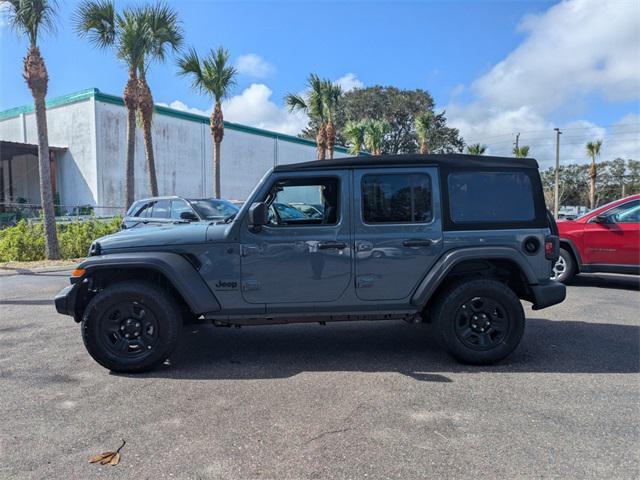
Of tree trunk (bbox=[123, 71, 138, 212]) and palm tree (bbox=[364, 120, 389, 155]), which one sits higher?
palm tree (bbox=[364, 120, 389, 155])

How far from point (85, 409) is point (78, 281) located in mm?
1234

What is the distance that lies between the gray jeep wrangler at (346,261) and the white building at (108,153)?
2274 centimetres

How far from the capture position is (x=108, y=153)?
24734 millimetres

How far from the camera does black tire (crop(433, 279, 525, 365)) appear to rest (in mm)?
4199

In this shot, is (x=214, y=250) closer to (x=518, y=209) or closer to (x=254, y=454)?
(x=254, y=454)

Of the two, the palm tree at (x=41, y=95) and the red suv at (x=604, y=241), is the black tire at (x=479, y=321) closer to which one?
the red suv at (x=604, y=241)

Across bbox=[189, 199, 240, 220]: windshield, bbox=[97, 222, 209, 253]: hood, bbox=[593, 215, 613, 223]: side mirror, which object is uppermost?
bbox=[189, 199, 240, 220]: windshield

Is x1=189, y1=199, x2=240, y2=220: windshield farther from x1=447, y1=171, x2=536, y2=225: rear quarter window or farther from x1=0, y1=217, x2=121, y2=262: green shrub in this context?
x1=447, y1=171, x2=536, y2=225: rear quarter window

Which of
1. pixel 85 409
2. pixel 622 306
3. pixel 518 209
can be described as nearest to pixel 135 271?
pixel 85 409

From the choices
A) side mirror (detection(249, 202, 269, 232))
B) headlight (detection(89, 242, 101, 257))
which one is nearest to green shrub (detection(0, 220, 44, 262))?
headlight (detection(89, 242, 101, 257))

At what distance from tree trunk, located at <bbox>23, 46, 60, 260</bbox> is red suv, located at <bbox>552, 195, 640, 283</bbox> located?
41.8 ft

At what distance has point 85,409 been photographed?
3.45 metres

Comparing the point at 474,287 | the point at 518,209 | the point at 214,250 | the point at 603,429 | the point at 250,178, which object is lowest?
the point at 603,429

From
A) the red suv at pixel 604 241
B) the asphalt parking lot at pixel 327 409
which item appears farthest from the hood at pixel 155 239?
the red suv at pixel 604 241
